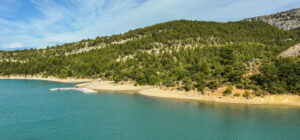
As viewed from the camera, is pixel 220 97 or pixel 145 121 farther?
pixel 220 97

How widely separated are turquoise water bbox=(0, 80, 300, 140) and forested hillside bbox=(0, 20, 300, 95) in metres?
11.3

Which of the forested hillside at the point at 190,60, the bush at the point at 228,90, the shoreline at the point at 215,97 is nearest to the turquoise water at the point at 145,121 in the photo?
the shoreline at the point at 215,97

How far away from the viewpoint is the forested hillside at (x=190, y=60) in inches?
2121

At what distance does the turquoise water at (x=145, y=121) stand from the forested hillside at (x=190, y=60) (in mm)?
11250

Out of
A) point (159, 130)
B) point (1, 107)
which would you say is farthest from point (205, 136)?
point (1, 107)

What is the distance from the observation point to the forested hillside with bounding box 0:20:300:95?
177 ft

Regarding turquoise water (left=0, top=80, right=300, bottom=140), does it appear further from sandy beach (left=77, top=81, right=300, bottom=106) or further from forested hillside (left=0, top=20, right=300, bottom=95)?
forested hillside (left=0, top=20, right=300, bottom=95)

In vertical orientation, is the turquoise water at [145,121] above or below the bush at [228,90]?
below

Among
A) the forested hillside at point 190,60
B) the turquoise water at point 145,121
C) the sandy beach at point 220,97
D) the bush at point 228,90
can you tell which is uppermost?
the forested hillside at point 190,60

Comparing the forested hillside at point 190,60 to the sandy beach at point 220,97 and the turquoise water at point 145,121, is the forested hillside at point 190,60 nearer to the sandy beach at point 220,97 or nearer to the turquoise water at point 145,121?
the sandy beach at point 220,97

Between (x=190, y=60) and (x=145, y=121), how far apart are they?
6289 centimetres

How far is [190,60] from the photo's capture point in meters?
93.7

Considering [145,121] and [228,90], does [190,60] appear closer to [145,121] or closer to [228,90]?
[228,90]

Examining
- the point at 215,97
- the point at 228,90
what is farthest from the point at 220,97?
the point at 228,90
